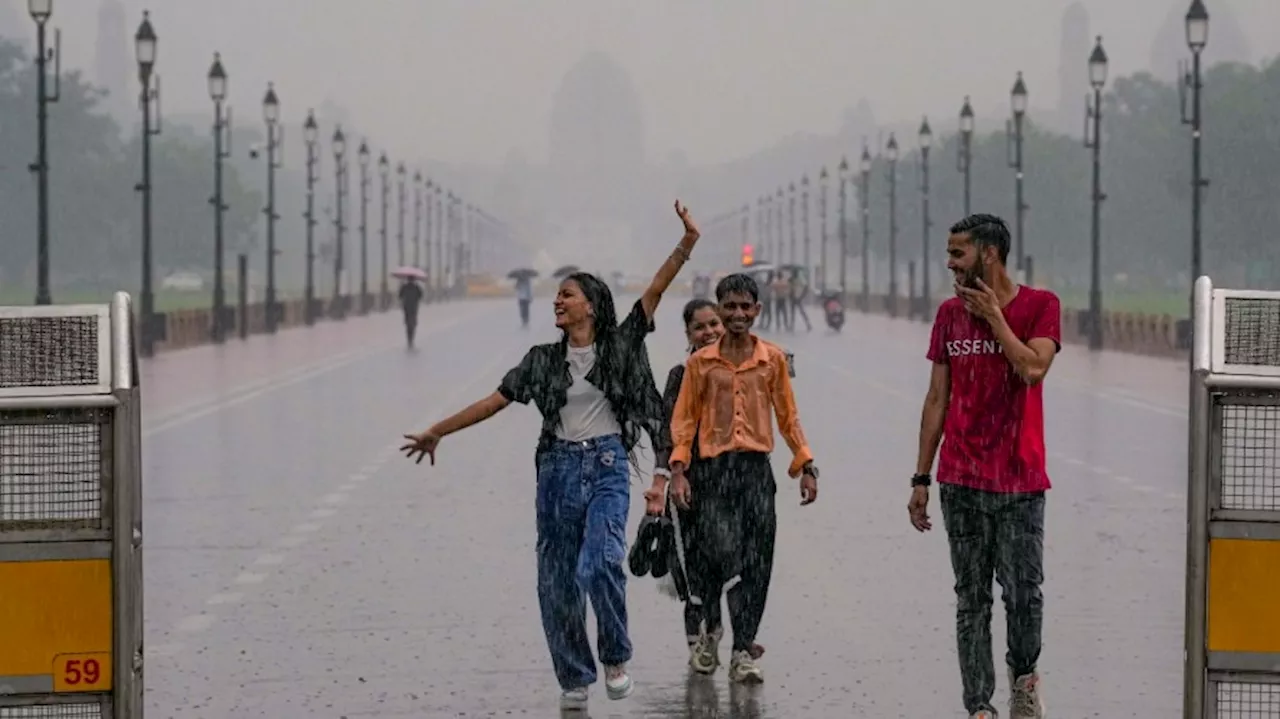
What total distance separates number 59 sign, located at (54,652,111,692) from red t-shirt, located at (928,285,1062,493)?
295cm

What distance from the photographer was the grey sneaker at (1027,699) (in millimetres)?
9000

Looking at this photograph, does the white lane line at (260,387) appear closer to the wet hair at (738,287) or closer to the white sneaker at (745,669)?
the white sneaker at (745,669)

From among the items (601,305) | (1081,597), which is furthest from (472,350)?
(601,305)

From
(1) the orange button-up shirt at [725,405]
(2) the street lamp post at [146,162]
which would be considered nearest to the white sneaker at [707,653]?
(1) the orange button-up shirt at [725,405]

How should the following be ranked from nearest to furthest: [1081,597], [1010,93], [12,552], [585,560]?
[12,552] → [585,560] → [1081,597] → [1010,93]

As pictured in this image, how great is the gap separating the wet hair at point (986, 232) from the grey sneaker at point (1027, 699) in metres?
1.38

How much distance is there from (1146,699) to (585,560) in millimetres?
2097

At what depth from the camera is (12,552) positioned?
6.79 m

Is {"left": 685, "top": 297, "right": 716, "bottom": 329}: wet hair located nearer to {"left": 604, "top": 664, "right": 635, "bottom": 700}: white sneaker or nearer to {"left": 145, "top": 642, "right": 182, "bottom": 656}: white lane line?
{"left": 604, "top": 664, "right": 635, "bottom": 700}: white sneaker

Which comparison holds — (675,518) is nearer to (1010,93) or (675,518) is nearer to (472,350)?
(472,350)

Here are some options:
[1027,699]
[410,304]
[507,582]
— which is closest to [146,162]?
[410,304]

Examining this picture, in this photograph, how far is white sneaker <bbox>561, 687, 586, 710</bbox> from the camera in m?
9.49

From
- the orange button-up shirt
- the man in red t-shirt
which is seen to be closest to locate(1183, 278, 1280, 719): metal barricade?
the man in red t-shirt

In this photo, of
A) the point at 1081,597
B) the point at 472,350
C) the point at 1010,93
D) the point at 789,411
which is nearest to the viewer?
the point at 789,411
